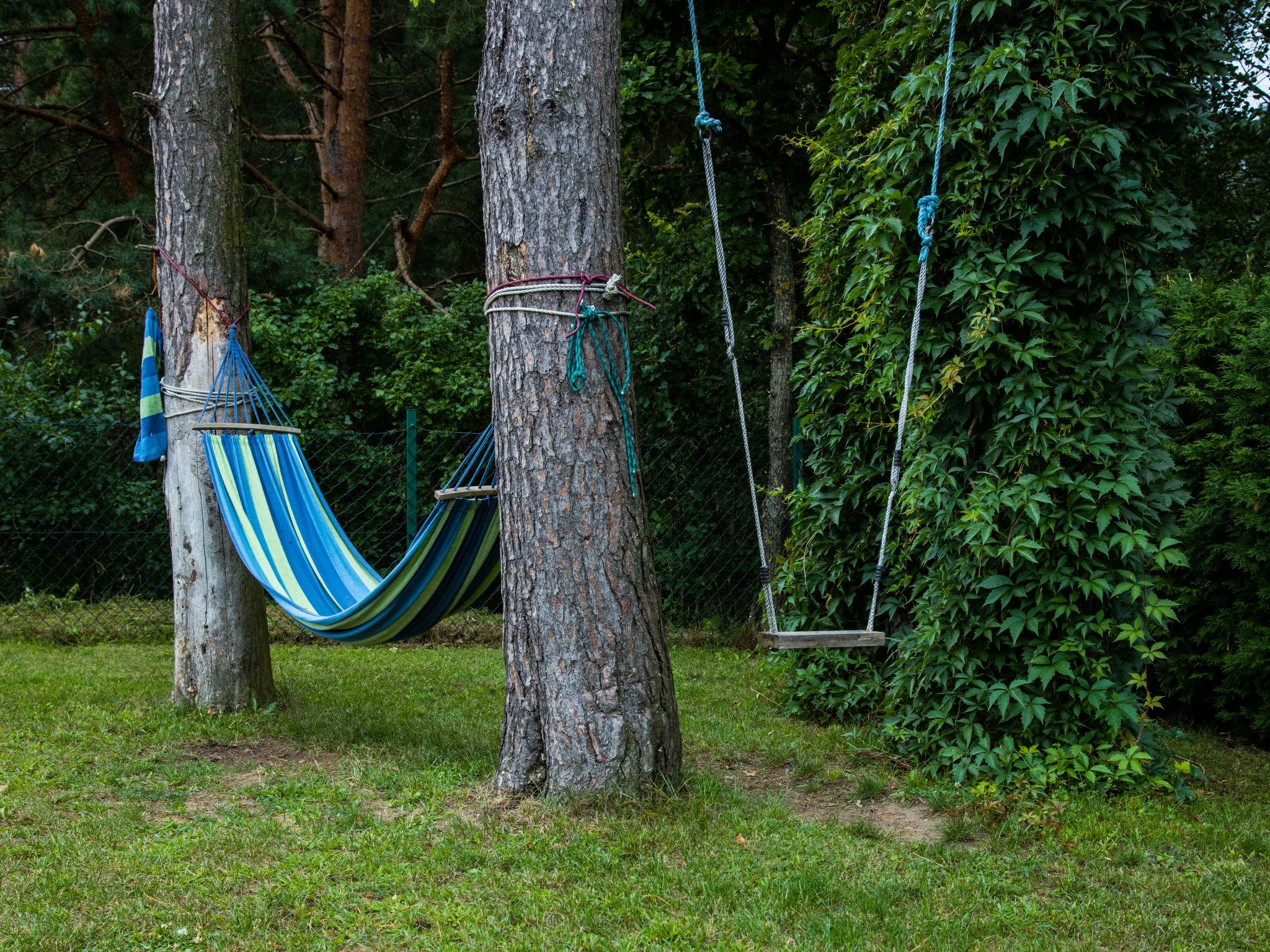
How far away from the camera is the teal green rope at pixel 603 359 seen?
2.88m

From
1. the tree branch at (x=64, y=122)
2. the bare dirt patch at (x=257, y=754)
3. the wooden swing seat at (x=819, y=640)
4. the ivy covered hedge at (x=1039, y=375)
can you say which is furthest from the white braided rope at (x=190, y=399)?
the tree branch at (x=64, y=122)

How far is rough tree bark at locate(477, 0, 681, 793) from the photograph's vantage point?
2826 millimetres

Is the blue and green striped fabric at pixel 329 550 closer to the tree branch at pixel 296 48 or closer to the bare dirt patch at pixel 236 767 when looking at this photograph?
the bare dirt patch at pixel 236 767

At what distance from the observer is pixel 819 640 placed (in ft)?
9.85

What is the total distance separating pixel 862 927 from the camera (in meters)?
2.21

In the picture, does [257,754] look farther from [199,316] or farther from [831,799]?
[831,799]

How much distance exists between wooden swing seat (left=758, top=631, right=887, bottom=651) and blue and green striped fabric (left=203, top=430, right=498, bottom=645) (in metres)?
1.06

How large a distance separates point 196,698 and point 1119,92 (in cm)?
389

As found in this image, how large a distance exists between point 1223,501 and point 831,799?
2190mm

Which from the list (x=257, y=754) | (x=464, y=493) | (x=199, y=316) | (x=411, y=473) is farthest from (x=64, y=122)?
(x=464, y=493)

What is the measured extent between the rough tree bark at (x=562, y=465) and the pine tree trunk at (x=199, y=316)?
1562 mm

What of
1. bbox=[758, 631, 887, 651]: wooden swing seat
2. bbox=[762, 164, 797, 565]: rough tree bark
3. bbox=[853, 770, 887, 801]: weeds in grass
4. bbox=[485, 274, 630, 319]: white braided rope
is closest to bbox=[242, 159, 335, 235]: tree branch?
bbox=[762, 164, 797, 565]: rough tree bark

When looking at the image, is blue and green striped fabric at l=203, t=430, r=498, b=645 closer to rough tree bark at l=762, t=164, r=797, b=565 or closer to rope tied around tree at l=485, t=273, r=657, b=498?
rope tied around tree at l=485, t=273, r=657, b=498

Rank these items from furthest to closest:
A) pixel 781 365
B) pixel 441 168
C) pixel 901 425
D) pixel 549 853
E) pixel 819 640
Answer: pixel 441 168
pixel 781 365
pixel 901 425
pixel 819 640
pixel 549 853
